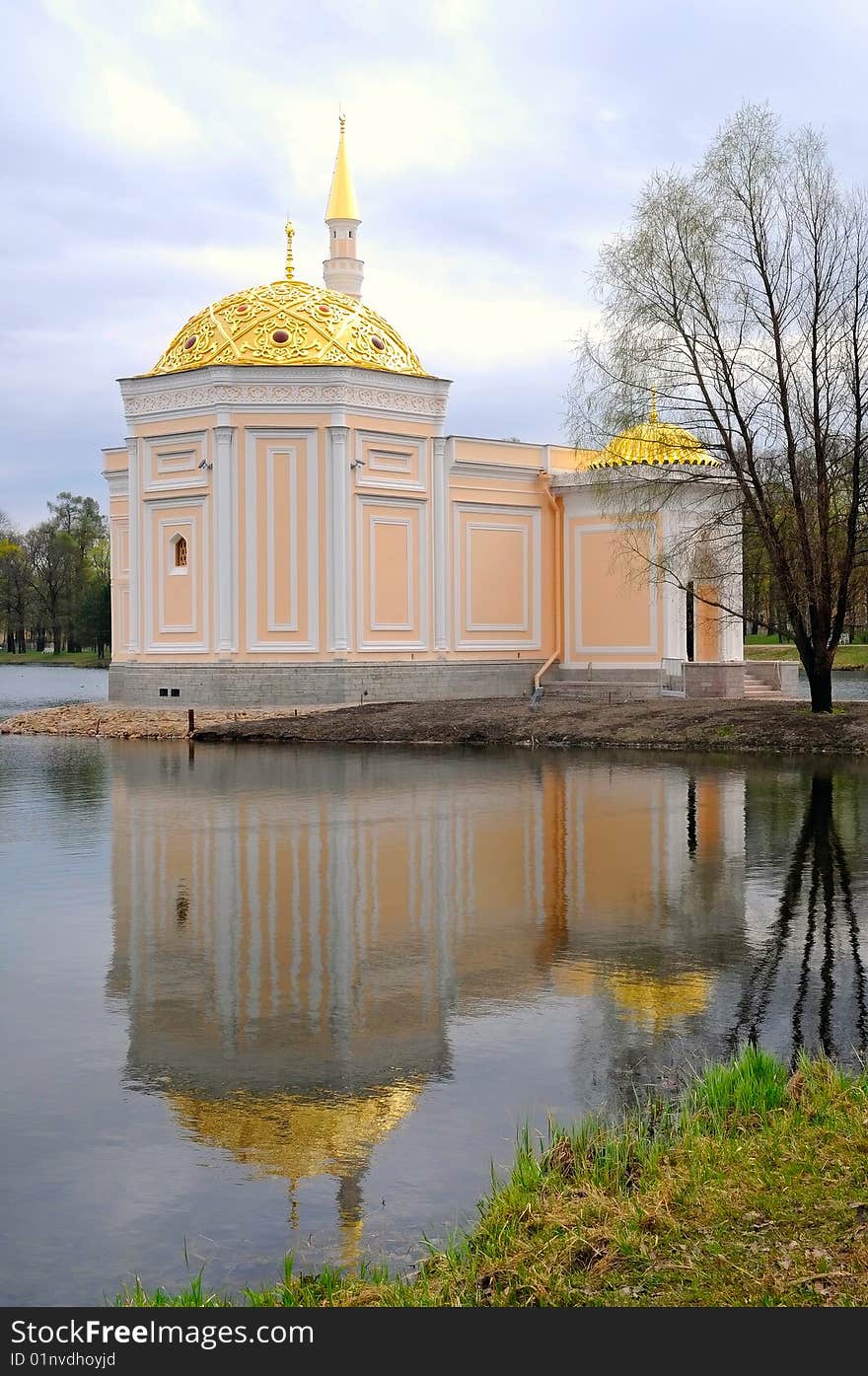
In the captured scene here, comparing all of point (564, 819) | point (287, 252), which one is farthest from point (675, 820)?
point (287, 252)

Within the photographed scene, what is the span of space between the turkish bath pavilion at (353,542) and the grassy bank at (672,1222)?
27.7 m

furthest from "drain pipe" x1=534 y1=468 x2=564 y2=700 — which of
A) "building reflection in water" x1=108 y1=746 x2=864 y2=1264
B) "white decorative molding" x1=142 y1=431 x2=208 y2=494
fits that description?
"building reflection in water" x1=108 y1=746 x2=864 y2=1264

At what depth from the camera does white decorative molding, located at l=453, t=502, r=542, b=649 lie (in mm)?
39031

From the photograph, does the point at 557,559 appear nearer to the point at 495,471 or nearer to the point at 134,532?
the point at 495,471

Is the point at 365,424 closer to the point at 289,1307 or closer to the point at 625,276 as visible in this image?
the point at 625,276

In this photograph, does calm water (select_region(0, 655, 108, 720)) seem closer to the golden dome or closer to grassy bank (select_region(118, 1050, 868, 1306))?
the golden dome

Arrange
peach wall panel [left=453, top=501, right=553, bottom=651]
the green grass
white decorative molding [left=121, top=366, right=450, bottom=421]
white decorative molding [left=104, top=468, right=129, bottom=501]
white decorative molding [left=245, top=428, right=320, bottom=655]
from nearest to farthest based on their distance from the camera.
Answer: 1. white decorative molding [left=121, top=366, right=450, bottom=421]
2. white decorative molding [left=245, top=428, right=320, bottom=655]
3. peach wall panel [left=453, top=501, right=553, bottom=651]
4. white decorative molding [left=104, top=468, right=129, bottom=501]
5. the green grass

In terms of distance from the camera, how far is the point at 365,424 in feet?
120

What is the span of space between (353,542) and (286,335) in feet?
18.1

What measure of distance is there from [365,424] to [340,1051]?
99.6 feet

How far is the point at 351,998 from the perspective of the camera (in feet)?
27.9

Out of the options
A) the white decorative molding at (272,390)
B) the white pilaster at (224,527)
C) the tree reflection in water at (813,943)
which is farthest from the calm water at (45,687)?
the tree reflection in water at (813,943)

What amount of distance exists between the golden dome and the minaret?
4.58 meters

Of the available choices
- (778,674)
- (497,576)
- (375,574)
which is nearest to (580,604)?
(497,576)
